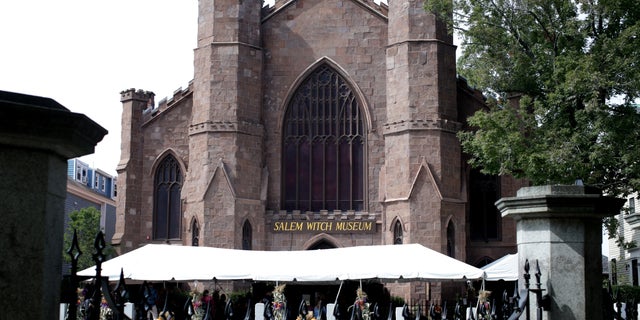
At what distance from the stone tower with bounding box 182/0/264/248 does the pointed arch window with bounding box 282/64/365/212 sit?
1.54m

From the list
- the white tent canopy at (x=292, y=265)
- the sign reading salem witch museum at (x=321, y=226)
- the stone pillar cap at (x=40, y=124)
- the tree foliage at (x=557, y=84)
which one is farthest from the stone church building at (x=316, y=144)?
the stone pillar cap at (x=40, y=124)

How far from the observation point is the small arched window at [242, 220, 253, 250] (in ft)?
107

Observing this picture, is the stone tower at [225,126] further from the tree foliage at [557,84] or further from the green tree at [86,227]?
the green tree at [86,227]

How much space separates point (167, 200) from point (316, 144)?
6.86 m

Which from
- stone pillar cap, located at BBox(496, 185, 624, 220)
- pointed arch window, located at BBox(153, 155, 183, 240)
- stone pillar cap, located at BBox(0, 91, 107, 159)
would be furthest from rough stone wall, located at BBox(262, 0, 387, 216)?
stone pillar cap, located at BBox(0, 91, 107, 159)

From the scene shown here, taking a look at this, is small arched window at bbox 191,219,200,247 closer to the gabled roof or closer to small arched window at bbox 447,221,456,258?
the gabled roof

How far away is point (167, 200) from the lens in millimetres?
35875

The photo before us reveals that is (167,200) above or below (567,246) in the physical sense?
above

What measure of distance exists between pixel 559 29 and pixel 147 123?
59.5ft

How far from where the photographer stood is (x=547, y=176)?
2455cm

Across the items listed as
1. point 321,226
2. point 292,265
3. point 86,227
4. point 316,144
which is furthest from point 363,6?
point 86,227

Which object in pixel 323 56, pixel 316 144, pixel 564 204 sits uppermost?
pixel 323 56

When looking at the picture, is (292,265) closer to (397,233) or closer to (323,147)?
(397,233)

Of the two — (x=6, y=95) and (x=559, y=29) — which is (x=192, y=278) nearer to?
(x=559, y=29)
